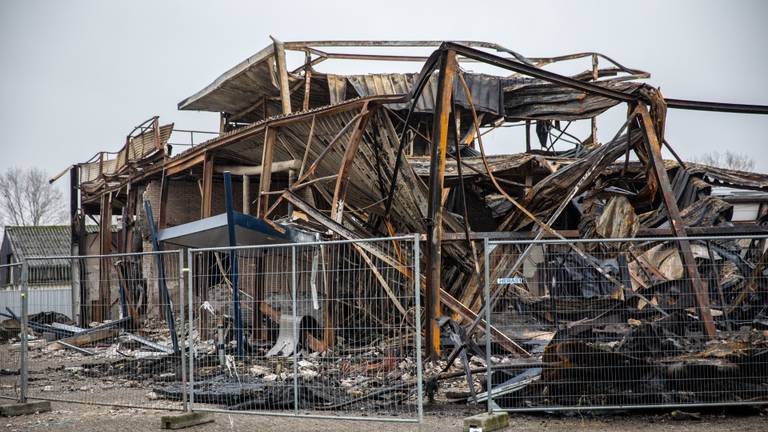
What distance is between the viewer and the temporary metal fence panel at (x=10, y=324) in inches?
399

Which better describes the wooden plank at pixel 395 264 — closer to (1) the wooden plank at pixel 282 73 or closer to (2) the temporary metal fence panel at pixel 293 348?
(2) the temporary metal fence panel at pixel 293 348

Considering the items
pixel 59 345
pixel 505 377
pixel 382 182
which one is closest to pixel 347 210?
pixel 382 182

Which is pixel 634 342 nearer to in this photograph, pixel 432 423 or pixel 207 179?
pixel 432 423

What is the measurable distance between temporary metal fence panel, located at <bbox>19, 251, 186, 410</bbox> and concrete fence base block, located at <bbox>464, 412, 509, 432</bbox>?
3.56 metres

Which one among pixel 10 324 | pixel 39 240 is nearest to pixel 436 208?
pixel 10 324

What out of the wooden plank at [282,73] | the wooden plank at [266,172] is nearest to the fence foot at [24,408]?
the wooden plank at [266,172]

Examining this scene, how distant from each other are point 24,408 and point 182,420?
2.39 metres

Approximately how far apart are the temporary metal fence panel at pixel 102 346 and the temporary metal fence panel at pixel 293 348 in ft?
1.73

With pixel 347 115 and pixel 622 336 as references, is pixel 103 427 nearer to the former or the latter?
pixel 622 336

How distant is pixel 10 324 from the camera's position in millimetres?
10641

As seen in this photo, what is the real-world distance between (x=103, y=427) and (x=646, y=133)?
27.6 feet

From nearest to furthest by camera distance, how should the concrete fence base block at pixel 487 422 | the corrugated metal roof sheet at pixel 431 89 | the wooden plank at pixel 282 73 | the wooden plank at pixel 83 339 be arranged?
the concrete fence base block at pixel 487 422 < the wooden plank at pixel 83 339 < the wooden plank at pixel 282 73 < the corrugated metal roof sheet at pixel 431 89

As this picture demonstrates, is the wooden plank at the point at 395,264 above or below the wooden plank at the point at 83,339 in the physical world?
above

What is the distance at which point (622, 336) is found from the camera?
26.4ft
